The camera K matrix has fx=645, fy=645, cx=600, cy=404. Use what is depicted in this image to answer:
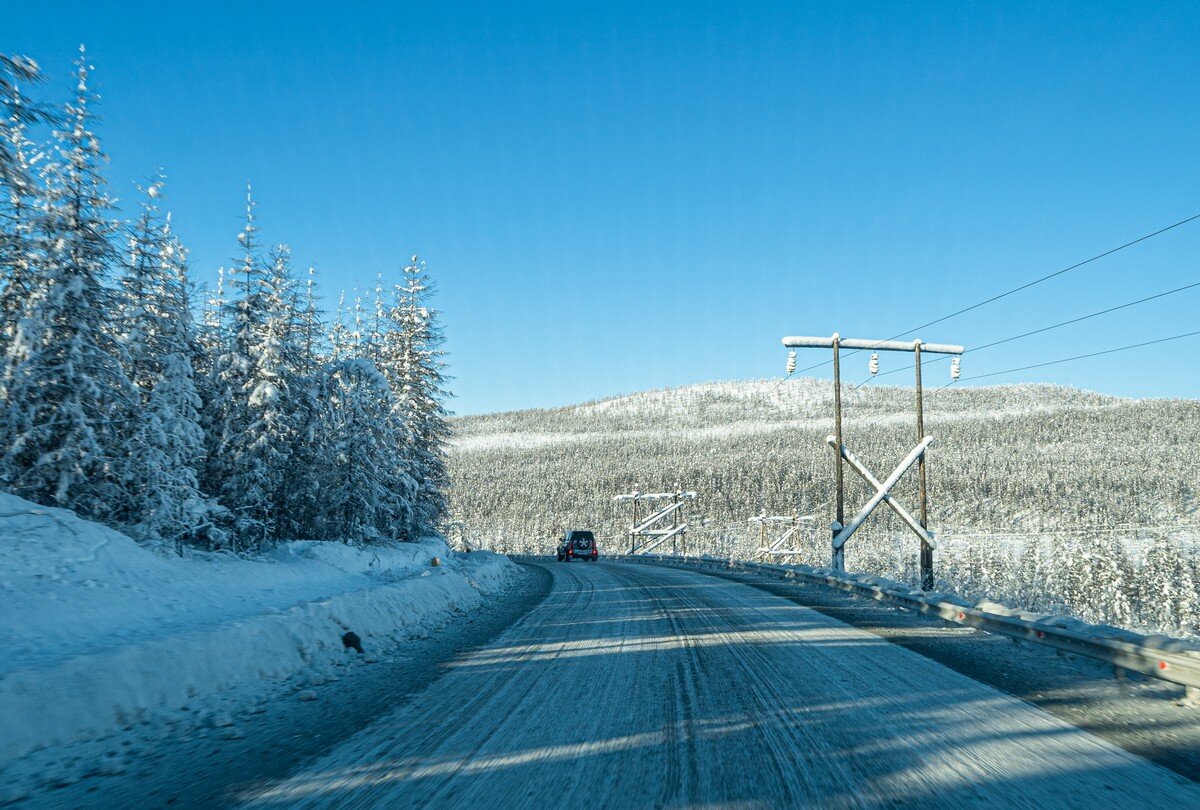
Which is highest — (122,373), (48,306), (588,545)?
(48,306)

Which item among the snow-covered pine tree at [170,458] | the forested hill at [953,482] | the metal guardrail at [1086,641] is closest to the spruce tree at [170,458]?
the snow-covered pine tree at [170,458]

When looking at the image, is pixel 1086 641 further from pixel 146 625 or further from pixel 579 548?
pixel 579 548

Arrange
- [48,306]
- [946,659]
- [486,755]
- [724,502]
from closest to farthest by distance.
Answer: [486,755] < [946,659] < [48,306] < [724,502]

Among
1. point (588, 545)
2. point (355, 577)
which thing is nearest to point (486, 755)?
point (355, 577)

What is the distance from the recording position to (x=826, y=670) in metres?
7.57

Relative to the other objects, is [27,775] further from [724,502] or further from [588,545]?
[724,502]

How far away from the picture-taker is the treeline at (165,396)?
16062 mm

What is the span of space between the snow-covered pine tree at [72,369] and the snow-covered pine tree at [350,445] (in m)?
7.57

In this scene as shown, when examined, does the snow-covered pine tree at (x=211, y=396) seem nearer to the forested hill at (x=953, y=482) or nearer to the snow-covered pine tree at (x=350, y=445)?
the snow-covered pine tree at (x=350, y=445)

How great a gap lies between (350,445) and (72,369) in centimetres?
1014

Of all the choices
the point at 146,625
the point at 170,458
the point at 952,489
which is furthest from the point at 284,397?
the point at 952,489

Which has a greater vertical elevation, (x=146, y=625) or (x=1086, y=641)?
(x=1086, y=641)

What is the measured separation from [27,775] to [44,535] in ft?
28.6

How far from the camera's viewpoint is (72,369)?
16.2 m
